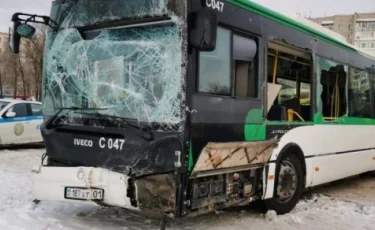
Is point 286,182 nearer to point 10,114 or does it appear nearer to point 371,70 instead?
point 371,70

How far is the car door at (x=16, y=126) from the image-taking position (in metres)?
14.5

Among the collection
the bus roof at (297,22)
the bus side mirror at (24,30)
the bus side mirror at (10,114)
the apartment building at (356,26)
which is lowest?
the bus side mirror at (10,114)

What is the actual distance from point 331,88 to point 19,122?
10.1 meters

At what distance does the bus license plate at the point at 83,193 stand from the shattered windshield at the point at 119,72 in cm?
91

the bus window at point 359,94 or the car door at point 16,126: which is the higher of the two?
the bus window at point 359,94

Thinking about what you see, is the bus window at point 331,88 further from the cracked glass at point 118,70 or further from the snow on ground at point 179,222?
the cracked glass at point 118,70

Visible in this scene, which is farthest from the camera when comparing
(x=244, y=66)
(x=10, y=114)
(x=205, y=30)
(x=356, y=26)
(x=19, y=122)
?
(x=356, y=26)

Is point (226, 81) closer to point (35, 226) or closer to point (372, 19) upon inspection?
point (35, 226)

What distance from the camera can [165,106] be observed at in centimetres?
519

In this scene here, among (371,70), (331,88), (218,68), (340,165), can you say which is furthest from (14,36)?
(371,70)

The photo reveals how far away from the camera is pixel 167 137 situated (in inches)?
202

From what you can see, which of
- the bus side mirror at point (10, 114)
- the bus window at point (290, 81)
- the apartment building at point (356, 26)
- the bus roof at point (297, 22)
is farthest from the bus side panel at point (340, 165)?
the apartment building at point (356, 26)

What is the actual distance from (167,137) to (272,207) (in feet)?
8.53

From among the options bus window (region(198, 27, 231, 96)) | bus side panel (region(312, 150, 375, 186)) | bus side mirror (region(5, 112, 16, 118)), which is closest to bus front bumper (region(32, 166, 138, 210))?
bus window (region(198, 27, 231, 96))
